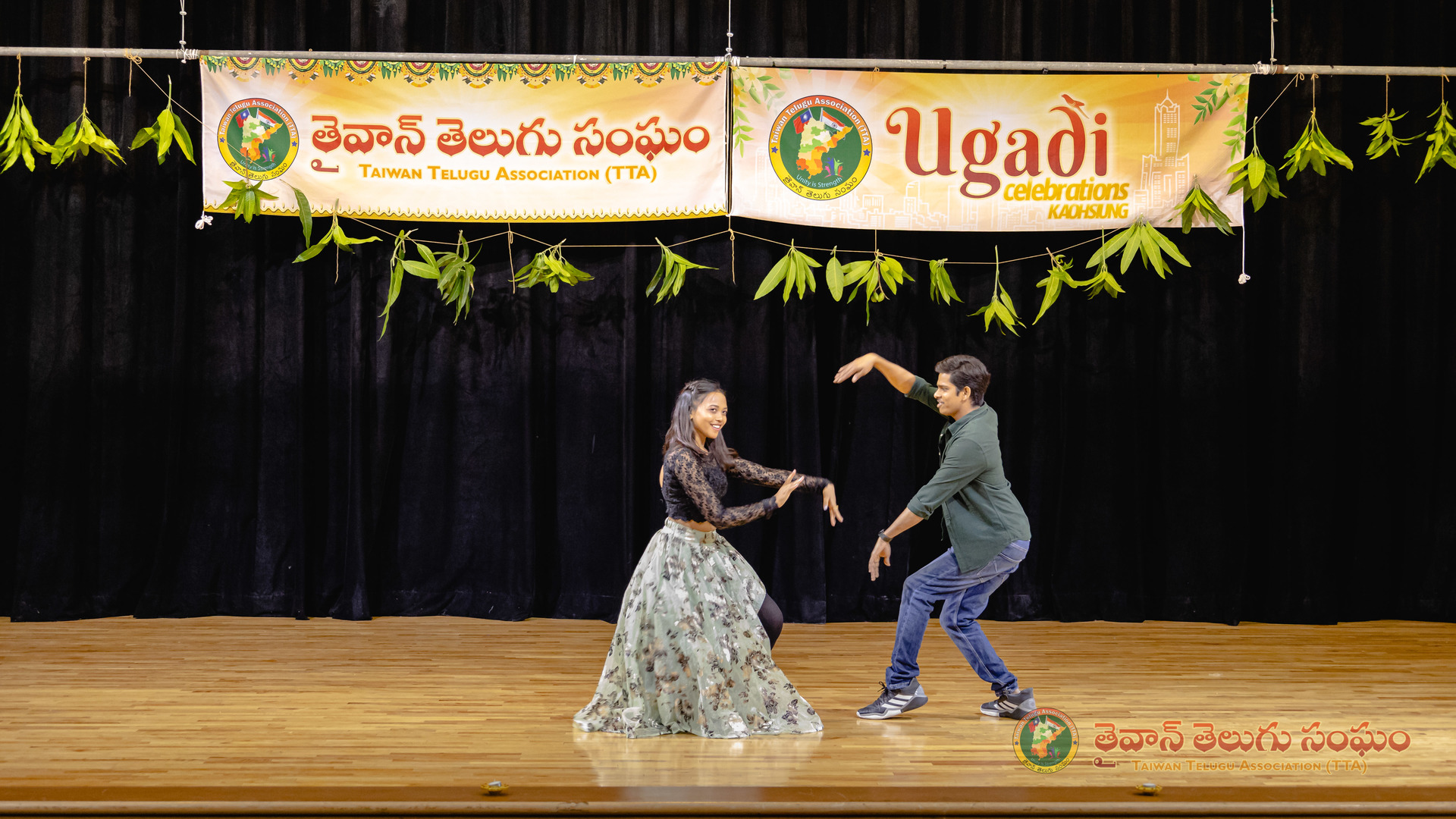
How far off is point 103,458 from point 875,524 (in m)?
3.59

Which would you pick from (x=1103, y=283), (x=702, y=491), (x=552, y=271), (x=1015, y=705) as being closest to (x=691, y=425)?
(x=702, y=491)

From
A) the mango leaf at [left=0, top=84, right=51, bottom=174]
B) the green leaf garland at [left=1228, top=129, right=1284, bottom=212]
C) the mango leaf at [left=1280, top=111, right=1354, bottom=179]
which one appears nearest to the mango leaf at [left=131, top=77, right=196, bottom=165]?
the mango leaf at [left=0, top=84, right=51, bottom=174]

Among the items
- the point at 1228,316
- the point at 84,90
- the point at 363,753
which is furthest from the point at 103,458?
the point at 1228,316

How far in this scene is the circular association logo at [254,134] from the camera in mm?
4547

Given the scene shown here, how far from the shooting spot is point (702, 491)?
3.00 m

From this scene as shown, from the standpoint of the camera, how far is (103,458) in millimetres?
4852

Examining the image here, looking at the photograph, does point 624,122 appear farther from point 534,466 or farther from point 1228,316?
point 1228,316

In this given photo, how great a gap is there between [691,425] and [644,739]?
0.91 m

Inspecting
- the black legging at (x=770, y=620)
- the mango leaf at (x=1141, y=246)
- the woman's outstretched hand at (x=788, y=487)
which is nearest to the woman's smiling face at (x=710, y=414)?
the woman's outstretched hand at (x=788, y=487)

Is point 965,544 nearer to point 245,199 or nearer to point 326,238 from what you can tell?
point 326,238

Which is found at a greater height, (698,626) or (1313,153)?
(1313,153)

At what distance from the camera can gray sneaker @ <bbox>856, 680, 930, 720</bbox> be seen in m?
3.26

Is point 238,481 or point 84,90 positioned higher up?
point 84,90

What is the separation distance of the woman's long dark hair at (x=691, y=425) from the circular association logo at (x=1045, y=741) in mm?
1168
